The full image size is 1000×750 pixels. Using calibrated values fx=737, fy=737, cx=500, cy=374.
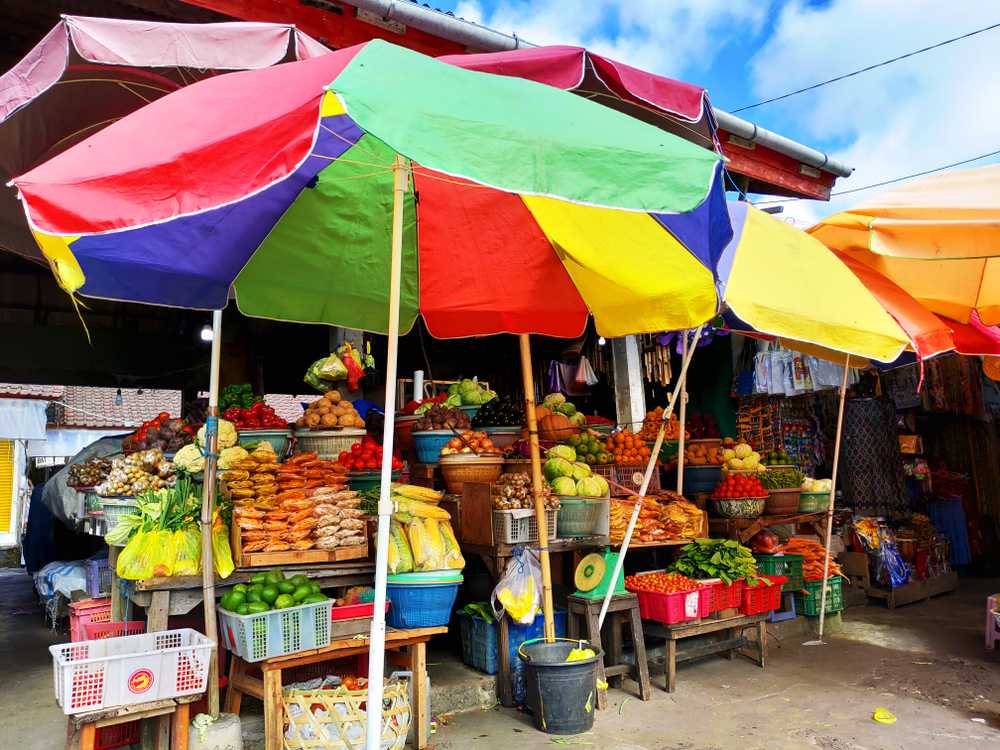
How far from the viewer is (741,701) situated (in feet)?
17.1

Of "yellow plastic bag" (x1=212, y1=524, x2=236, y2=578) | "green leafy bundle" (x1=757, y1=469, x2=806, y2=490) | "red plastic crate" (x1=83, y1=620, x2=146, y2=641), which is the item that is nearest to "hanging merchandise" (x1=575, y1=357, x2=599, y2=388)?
"green leafy bundle" (x1=757, y1=469, x2=806, y2=490)

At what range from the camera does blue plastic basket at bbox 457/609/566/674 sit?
506cm

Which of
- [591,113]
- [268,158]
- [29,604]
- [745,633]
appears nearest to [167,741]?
[268,158]

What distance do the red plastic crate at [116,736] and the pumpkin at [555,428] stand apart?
373cm

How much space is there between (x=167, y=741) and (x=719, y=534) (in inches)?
195

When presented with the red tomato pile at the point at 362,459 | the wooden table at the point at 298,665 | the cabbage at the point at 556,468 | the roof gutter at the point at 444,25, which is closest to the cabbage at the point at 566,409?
the cabbage at the point at 556,468

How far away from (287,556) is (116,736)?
49.3 inches


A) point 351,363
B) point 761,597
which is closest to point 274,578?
point 351,363

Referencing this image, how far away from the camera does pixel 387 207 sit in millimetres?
4328

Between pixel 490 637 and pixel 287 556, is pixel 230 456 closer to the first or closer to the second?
pixel 287 556

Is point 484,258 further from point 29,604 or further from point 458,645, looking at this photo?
point 29,604

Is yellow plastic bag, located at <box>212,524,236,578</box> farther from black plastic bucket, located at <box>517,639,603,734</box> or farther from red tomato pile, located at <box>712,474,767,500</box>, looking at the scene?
red tomato pile, located at <box>712,474,767,500</box>

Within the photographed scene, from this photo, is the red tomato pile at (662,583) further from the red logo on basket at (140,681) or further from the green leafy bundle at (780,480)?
the red logo on basket at (140,681)

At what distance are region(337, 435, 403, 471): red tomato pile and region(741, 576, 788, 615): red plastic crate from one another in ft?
9.72
